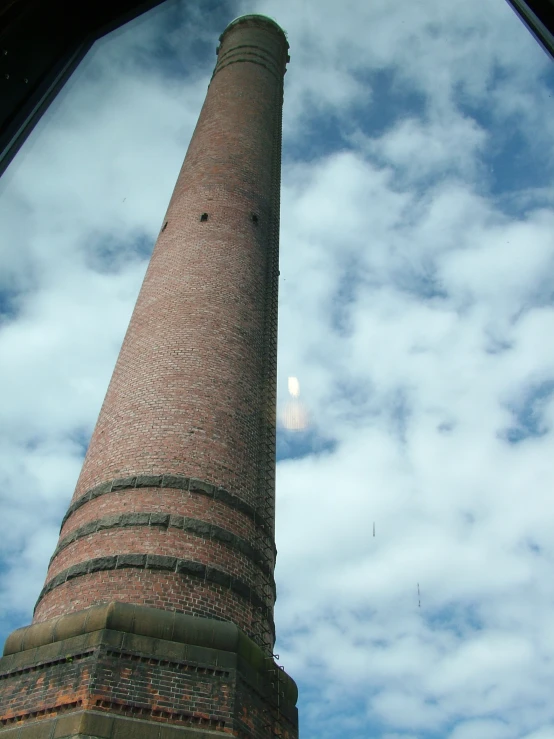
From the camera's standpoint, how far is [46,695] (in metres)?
6.25

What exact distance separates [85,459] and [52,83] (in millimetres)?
7335

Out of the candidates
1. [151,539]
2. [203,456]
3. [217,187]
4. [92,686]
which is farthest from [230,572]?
[217,187]

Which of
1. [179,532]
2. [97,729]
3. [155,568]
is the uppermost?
[179,532]

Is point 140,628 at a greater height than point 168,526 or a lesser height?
lesser

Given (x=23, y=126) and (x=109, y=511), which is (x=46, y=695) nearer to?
(x=109, y=511)

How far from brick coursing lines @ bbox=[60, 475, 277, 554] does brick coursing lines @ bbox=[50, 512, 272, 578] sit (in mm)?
408

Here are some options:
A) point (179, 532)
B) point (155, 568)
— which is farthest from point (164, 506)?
point (155, 568)

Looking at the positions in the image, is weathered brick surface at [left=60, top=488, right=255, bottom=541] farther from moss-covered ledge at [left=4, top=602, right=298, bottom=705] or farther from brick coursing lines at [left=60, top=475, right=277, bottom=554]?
moss-covered ledge at [left=4, top=602, right=298, bottom=705]

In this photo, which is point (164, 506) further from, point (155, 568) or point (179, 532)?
point (155, 568)

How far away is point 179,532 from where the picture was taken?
766cm

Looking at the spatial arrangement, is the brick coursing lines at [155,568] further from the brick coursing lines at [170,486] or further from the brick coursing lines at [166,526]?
the brick coursing lines at [170,486]

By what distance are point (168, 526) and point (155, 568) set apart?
56cm

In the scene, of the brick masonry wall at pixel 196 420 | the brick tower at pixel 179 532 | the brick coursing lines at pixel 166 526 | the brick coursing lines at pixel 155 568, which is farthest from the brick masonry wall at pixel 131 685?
the brick coursing lines at pixel 166 526

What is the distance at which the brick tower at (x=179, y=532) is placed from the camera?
626cm
